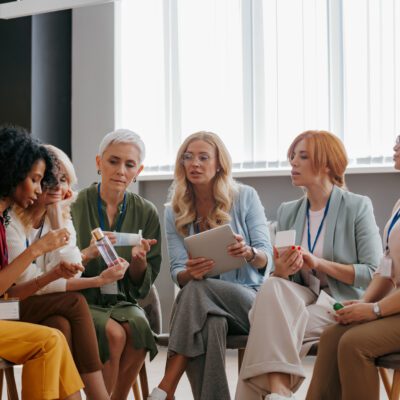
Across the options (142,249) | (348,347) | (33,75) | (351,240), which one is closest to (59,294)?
(142,249)

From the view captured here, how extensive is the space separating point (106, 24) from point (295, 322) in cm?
365

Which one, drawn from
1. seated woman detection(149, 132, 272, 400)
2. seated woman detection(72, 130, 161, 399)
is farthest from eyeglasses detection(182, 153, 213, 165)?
seated woman detection(72, 130, 161, 399)

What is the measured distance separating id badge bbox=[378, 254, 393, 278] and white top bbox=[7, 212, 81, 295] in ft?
4.26

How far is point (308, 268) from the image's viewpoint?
3.23m

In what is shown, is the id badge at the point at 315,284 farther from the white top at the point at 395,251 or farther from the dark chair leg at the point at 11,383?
the dark chair leg at the point at 11,383

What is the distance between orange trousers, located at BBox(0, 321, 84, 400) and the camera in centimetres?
257

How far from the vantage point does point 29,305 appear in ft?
9.75

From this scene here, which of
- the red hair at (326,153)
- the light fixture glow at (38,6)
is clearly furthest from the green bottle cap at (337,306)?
the light fixture glow at (38,6)

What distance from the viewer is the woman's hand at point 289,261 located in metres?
3.08

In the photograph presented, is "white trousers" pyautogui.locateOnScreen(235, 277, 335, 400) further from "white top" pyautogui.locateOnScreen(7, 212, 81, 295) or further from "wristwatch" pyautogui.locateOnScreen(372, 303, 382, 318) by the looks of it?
"white top" pyautogui.locateOnScreen(7, 212, 81, 295)

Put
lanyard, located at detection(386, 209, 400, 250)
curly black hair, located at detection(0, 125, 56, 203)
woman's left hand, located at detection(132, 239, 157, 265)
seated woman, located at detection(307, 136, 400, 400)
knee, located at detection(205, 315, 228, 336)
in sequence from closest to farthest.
→ seated woman, located at detection(307, 136, 400, 400)
curly black hair, located at detection(0, 125, 56, 203)
lanyard, located at detection(386, 209, 400, 250)
knee, located at detection(205, 315, 228, 336)
woman's left hand, located at detection(132, 239, 157, 265)

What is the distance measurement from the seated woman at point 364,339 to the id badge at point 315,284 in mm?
240

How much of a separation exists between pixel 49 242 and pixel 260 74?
2.99 metres

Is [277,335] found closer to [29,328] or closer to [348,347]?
[348,347]
